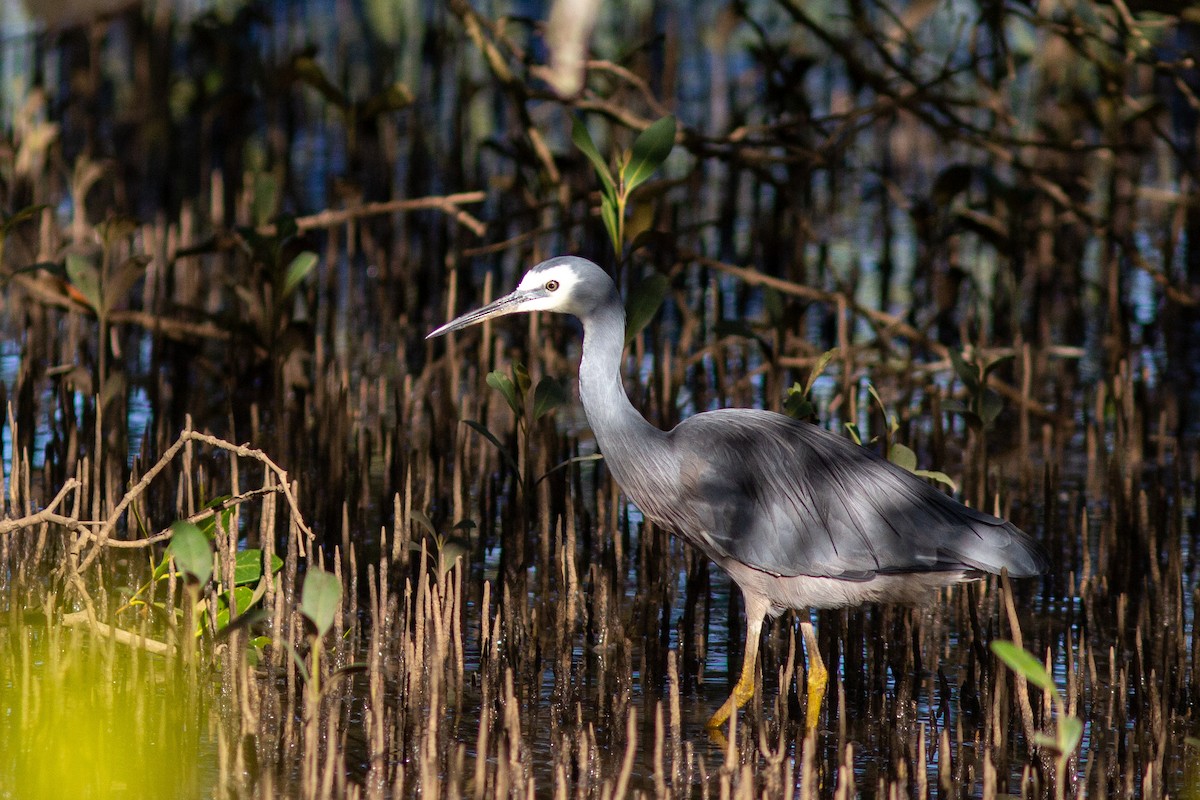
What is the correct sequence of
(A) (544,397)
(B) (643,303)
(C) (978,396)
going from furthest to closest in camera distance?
(C) (978,396) < (B) (643,303) < (A) (544,397)

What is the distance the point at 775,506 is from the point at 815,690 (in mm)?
420

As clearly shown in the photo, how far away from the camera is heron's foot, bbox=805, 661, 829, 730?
Result: 3816 mm

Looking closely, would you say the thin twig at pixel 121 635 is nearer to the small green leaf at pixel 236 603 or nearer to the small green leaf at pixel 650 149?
the small green leaf at pixel 236 603

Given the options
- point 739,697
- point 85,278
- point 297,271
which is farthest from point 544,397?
point 85,278

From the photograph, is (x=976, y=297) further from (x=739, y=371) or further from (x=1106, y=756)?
(x=1106, y=756)

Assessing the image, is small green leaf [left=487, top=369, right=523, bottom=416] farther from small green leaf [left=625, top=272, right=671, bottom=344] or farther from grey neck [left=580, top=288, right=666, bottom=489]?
grey neck [left=580, top=288, right=666, bottom=489]

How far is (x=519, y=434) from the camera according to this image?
18.1ft

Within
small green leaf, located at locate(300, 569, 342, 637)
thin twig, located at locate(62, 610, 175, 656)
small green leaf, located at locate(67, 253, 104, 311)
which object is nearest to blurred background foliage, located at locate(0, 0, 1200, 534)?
small green leaf, located at locate(67, 253, 104, 311)

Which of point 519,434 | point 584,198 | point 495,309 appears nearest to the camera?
point 495,309

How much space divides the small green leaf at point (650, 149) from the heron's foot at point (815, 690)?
5.70 feet

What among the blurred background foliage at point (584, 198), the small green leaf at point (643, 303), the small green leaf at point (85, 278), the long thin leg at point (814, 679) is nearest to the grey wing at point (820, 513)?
the long thin leg at point (814, 679)

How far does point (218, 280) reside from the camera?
7.89 meters

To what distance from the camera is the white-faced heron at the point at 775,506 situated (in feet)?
12.4

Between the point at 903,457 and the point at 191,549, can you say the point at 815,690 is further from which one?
the point at 191,549
